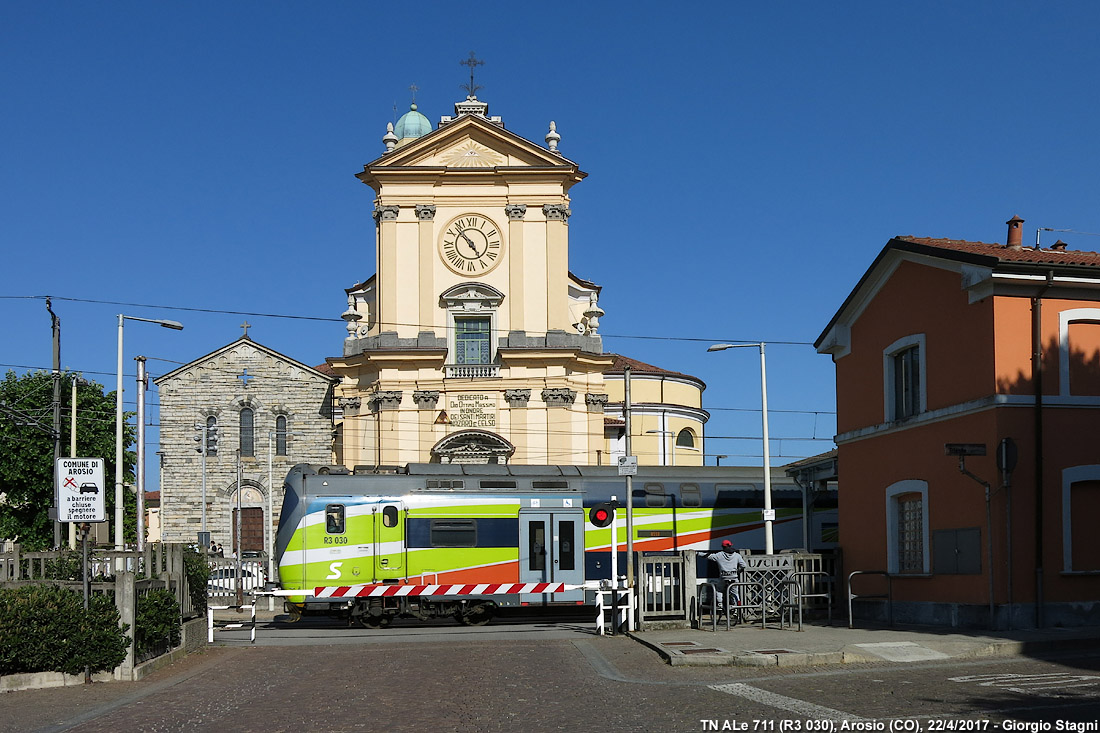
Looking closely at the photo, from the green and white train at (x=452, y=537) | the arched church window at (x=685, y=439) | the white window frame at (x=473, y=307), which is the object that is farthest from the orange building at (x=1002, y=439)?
the arched church window at (x=685, y=439)

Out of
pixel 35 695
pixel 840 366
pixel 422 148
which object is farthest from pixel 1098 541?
pixel 422 148

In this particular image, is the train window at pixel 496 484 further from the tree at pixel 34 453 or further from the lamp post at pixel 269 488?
the lamp post at pixel 269 488

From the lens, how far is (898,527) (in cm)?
2308

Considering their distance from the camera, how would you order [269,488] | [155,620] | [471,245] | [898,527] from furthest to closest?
[269,488]
[471,245]
[898,527]
[155,620]

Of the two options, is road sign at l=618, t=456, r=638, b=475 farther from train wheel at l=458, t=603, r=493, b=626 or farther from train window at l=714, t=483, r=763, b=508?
train window at l=714, t=483, r=763, b=508

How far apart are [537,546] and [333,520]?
4.65 metres

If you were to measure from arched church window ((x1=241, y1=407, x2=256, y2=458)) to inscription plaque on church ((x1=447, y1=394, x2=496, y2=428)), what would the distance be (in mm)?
14416

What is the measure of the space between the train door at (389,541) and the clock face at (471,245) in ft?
82.6

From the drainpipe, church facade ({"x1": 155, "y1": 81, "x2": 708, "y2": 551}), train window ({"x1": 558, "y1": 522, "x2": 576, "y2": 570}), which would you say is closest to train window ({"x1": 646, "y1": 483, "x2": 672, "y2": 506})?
train window ({"x1": 558, "y1": 522, "x2": 576, "y2": 570})

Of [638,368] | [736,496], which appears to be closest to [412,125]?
[638,368]

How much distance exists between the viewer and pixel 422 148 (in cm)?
5147

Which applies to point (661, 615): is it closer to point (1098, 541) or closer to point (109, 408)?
point (1098, 541)

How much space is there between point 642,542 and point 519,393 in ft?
69.5

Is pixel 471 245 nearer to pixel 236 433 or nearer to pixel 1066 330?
pixel 236 433
